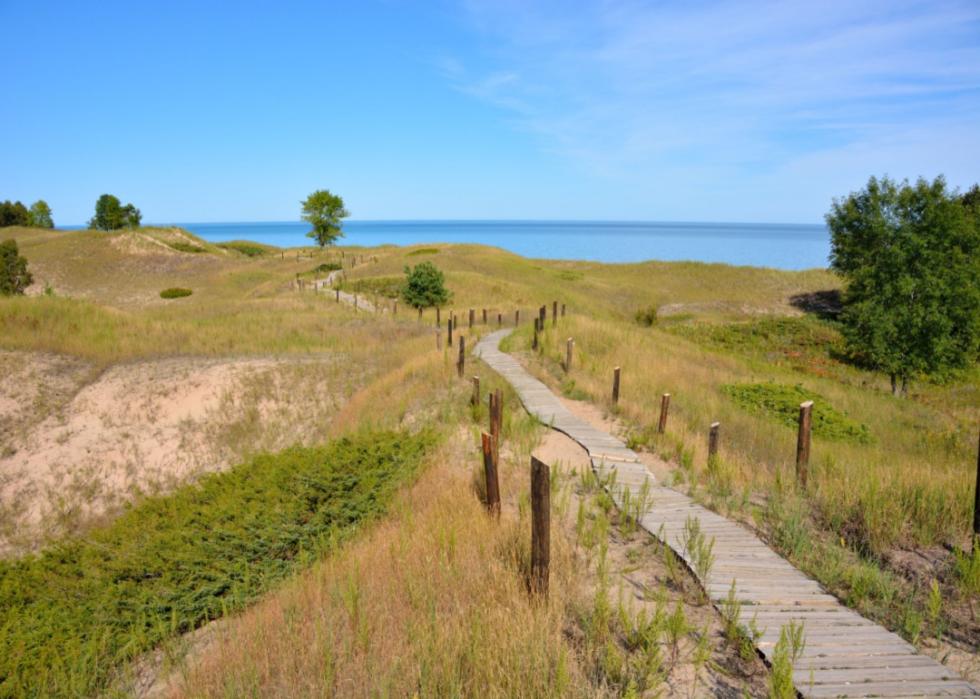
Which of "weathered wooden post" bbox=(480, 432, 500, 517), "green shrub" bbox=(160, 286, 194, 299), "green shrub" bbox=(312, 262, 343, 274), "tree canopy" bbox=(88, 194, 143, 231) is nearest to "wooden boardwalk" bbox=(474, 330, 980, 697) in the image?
"weathered wooden post" bbox=(480, 432, 500, 517)

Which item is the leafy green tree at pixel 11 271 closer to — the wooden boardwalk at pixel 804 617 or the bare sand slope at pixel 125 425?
the bare sand slope at pixel 125 425

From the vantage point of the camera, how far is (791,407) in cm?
1702

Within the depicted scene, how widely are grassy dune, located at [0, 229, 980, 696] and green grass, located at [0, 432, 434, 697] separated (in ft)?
1.49

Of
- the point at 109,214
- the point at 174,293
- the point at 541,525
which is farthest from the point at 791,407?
the point at 109,214

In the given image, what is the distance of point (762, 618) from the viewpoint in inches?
209

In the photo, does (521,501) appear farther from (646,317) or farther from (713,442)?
(646,317)

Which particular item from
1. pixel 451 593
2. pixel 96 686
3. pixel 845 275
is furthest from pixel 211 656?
pixel 845 275

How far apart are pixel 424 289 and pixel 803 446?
110 feet

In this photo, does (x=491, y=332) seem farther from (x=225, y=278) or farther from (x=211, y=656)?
(x=225, y=278)

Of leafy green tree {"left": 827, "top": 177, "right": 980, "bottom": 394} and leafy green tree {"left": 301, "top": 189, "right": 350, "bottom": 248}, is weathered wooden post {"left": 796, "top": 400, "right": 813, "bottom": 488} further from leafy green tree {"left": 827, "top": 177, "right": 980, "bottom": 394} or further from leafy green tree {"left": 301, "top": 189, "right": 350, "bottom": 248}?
leafy green tree {"left": 301, "top": 189, "right": 350, "bottom": 248}

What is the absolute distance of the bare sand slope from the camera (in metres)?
15.6

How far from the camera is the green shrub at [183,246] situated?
250 ft

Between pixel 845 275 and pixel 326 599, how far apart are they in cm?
5378

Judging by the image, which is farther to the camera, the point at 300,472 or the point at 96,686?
the point at 300,472
